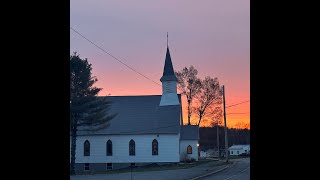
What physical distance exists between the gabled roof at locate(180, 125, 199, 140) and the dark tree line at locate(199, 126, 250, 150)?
15.7m

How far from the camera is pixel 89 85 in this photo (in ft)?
99.5

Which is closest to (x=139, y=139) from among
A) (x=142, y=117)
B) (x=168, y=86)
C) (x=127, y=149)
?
(x=127, y=149)

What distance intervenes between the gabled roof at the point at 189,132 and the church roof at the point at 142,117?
94.8 inches

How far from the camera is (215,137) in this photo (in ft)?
212

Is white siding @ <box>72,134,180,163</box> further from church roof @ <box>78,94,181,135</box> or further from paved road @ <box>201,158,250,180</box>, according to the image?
paved road @ <box>201,158,250,180</box>

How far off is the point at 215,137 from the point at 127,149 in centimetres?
2720

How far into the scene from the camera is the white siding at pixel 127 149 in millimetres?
38906

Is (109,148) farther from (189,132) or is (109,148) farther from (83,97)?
(83,97)

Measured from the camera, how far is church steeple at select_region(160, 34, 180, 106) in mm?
42263

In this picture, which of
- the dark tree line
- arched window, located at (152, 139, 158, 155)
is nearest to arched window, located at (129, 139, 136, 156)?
arched window, located at (152, 139, 158, 155)

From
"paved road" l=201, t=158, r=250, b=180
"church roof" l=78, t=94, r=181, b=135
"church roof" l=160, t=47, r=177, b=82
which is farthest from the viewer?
"church roof" l=160, t=47, r=177, b=82
